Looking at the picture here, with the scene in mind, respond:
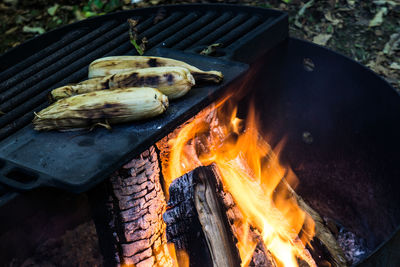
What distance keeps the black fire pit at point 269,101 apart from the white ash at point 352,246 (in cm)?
5

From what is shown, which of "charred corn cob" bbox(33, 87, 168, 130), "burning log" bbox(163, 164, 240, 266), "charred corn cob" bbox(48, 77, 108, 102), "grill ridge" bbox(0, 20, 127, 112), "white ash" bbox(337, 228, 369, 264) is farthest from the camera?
"white ash" bbox(337, 228, 369, 264)

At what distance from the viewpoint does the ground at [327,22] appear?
3666 millimetres

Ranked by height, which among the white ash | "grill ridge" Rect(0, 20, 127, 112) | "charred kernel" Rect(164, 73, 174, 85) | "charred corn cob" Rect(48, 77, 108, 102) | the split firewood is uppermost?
"charred kernel" Rect(164, 73, 174, 85)

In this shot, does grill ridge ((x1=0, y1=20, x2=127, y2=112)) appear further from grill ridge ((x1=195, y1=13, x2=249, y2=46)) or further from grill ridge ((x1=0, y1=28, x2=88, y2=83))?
grill ridge ((x1=195, y1=13, x2=249, y2=46))

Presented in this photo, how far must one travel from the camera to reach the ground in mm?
3666

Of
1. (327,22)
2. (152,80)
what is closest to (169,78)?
(152,80)

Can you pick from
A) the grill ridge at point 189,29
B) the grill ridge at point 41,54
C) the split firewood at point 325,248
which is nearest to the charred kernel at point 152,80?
the grill ridge at point 189,29

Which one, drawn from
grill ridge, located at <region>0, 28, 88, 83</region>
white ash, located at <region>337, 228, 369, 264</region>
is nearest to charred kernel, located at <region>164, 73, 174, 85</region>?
grill ridge, located at <region>0, 28, 88, 83</region>

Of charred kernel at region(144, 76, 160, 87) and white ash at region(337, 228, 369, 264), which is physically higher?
charred kernel at region(144, 76, 160, 87)

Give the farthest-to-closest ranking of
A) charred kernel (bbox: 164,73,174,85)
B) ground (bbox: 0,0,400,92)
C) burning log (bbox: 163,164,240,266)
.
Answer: ground (bbox: 0,0,400,92) → burning log (bbox: 163,164,240,266) → charred kernel (bbox: 164,73,174,85)

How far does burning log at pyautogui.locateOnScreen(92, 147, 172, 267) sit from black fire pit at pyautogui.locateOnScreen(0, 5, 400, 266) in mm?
335

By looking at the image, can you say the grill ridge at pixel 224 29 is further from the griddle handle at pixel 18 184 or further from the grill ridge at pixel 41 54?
the griddle handle at pixel 18 184

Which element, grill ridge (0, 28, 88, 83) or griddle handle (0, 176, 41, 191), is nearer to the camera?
griddle handle (0, 176, 41, 191)

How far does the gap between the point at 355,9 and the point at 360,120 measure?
1.98m
